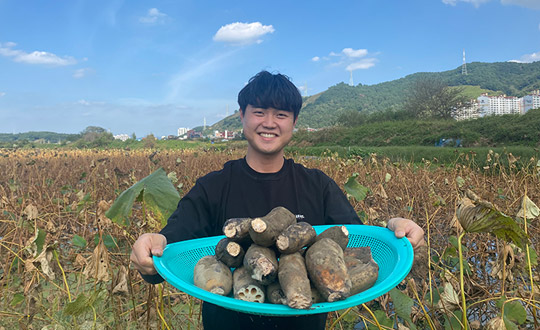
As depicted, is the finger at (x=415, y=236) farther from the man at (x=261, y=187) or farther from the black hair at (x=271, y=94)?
the black hair at (x=271, y=94)

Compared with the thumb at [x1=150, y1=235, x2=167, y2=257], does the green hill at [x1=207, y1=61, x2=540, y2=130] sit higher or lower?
higher

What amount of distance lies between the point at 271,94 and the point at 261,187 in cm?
40

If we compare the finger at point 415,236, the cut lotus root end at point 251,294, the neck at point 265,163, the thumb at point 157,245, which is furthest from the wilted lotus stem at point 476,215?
the thumb at point 157,245

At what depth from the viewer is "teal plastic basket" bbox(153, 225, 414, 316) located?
2.67 ft

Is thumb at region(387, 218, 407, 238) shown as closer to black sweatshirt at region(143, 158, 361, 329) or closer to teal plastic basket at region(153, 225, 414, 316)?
teal plastic basket at region(153, 225, 414, 316)

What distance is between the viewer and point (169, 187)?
5.27 feet

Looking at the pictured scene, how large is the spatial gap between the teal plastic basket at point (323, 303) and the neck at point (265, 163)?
0.35 meters

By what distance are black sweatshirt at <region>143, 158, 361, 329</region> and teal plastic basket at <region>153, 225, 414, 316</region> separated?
5.9 inches

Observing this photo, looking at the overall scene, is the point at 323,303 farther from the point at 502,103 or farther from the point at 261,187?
the point at 502,103

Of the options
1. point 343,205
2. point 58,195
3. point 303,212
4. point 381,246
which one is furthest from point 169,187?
point 58,195

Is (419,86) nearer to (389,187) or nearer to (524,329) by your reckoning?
(389,187)

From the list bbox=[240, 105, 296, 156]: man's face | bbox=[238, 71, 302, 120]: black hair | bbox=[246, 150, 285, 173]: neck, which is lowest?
bbox=[246, 150, 285, 173]: neck

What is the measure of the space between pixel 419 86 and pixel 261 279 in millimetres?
30423

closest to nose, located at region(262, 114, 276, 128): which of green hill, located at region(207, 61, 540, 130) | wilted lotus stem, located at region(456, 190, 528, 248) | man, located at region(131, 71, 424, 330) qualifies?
man, located at region(131, 71, 424, 330)
